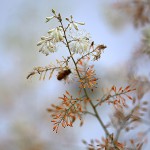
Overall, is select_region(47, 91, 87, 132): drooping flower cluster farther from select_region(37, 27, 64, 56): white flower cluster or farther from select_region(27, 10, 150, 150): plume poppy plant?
select_region(37, 27, 64, 56): white flower cluster

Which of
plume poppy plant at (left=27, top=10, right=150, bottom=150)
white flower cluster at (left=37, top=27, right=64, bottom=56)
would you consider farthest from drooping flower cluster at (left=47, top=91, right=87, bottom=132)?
white flower cluster at (left=37, top=27, right=64, bottom=56)

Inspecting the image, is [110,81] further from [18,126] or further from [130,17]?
[18,126]

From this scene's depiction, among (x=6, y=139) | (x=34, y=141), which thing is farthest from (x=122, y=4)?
(x=6, y=139)

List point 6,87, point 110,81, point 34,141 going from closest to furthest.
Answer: point 34,141 < point 110,81 < point 6,87

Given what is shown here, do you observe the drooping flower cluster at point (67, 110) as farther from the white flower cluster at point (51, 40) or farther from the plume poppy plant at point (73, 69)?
the white flower cluster at point (51, 40)

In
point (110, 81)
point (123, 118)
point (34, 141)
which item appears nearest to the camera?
point (123, 118)

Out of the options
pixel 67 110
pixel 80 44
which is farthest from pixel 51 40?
pixel 67 110
